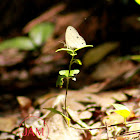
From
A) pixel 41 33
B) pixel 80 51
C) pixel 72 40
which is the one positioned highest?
pixel 41 33

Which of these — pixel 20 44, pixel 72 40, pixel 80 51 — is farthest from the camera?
pixel 20 44

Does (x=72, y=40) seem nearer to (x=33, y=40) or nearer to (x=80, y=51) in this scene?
(x=80, y=51)

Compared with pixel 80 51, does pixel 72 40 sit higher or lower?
lower

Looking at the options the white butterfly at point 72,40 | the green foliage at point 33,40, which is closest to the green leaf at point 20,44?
the green foliage at point 33,40

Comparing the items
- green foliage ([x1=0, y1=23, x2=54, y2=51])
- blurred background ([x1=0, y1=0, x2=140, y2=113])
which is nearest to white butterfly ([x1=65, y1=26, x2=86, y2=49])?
blurred background ([x1=0, y1=0, x2=140, y2=113])

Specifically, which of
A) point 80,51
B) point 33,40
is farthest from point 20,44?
point 80,51

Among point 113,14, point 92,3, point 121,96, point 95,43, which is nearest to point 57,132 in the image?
point 121,96

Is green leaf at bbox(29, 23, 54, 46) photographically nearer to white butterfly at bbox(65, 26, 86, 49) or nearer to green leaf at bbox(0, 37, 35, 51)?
green leaf at bbox(0, 37, 35, 51)
